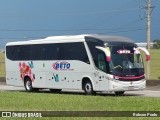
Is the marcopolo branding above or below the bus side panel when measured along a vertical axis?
above

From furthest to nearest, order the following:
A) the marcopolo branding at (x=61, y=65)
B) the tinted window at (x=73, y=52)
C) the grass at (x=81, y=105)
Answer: the marcopolo branding at (x=61, y=65) → the tinted window at (x=73, y=52) → the grass at (x=81, y=105)

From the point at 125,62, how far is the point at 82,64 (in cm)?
257

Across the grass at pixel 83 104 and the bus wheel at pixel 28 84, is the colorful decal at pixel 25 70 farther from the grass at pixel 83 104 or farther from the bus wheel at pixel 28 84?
the grass at pixel 83 104

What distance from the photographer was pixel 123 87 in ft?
84.2

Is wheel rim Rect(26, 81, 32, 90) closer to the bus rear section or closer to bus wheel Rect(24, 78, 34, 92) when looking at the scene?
bus wheel Rect(24, 78, 34, 92)

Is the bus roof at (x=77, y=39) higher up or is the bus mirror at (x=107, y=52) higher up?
the bus roof at (x=77, y=39)

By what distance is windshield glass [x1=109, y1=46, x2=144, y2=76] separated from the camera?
2567 cm

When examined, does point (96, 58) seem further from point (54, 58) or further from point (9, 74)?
point (9, 74)

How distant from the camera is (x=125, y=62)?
25922mm

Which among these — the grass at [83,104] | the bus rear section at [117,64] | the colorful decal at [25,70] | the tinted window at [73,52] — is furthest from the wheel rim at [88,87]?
the grass at [83,104]

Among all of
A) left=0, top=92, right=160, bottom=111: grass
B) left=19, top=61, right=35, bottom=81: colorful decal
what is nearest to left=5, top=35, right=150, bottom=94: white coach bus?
left=19, top=61, right=35, bottom=81: colorful decal

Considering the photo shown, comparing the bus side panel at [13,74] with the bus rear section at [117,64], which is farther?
the bus side panel at [13,74]

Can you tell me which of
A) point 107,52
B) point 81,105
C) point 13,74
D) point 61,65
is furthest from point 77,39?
point 81,105

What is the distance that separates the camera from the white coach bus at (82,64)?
84.4 feet
